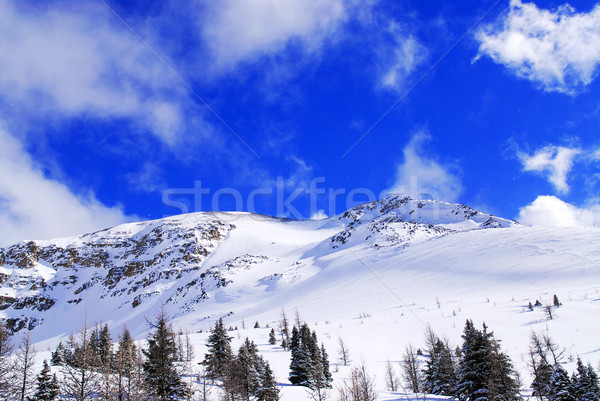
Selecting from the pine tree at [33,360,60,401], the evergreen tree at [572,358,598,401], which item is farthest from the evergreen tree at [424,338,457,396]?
the pine tree at [33,360,60,401]

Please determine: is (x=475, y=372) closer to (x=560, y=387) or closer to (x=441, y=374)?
(x=560, y=387)

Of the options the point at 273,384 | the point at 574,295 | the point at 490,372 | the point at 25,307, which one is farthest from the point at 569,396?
the point at 25,307

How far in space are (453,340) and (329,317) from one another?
35131 mm

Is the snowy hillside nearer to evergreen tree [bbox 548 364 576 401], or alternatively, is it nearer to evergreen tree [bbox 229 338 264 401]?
evergreen tree [bbox 229 338 264 401]

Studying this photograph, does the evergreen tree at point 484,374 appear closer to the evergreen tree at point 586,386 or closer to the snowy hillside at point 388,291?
the evergreen tree at point 586,386

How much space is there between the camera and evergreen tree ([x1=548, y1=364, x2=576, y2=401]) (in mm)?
22141

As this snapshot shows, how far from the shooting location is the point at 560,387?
885 inches

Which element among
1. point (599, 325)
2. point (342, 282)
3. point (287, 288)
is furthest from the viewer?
point (287, 288)

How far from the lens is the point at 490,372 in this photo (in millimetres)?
21516

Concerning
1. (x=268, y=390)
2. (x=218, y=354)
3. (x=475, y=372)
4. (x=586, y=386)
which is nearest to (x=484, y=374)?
(x=475, y=372)

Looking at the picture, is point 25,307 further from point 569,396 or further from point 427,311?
point 569,396

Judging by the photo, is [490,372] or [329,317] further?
[329,317]

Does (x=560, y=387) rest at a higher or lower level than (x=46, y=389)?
lower

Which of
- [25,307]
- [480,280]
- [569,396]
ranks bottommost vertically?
[569,396]
